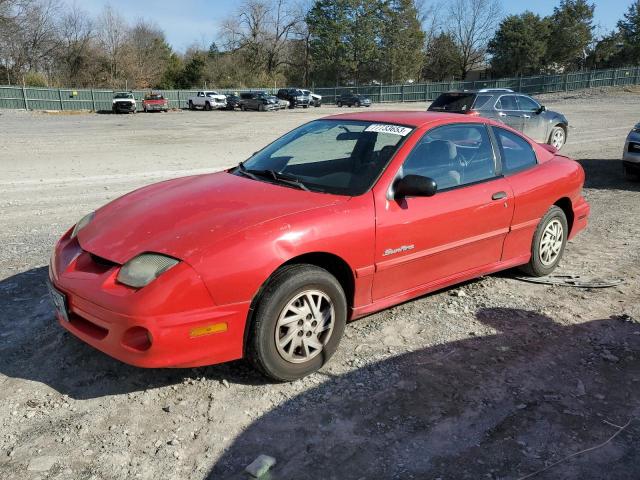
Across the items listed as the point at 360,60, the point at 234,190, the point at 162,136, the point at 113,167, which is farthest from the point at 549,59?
the point at 234,190

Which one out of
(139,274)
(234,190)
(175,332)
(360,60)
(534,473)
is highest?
(360,60)

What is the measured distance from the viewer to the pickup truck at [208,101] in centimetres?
4556

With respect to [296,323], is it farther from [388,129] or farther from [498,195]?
[498,195]

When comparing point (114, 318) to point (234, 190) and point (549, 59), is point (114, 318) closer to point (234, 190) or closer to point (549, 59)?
point (234, 190)

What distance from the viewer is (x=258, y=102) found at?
4338 cm

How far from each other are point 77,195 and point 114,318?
6.25m

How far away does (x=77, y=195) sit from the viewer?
832cm

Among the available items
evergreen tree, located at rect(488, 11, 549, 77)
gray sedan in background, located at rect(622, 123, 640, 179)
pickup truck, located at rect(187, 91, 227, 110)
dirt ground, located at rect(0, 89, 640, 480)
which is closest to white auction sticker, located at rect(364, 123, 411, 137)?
dirt ground, located at rect(0, 89, 640, 480)

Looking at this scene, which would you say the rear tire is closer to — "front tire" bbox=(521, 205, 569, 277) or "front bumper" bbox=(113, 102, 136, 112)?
"front tire" bbox=(521, 205, 569, 277)

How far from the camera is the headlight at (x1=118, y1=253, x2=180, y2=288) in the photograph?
9.30 ft

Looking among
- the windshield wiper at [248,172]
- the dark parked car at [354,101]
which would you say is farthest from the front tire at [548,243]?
the dark parked car at [354,101]

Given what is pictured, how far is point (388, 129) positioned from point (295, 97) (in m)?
44.9

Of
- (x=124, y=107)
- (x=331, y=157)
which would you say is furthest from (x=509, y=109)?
(x=124, y=107)

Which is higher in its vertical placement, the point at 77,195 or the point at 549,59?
the point at 549,59
